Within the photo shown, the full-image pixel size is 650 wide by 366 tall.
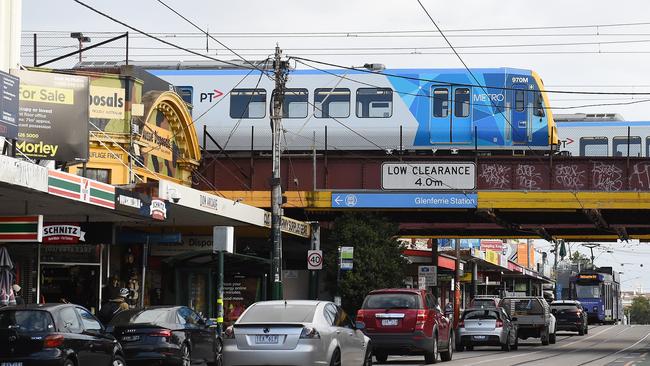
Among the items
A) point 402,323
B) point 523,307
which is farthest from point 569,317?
point 402,323

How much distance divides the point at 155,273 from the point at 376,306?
12608 mm

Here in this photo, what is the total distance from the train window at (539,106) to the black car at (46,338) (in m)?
24.1

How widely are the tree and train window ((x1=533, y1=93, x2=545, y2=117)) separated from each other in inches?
254

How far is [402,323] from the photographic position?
88.3ft

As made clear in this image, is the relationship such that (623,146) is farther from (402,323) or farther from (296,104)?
(402,323)

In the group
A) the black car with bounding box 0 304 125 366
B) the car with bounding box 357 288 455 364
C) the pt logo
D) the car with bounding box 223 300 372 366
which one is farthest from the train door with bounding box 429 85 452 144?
the black car with bounding box 0 304 125 366

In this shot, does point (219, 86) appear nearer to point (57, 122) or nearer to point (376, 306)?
point (57, 122)

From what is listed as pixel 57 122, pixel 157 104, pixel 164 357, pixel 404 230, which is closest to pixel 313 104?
pixel 157 104

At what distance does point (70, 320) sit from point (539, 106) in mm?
24749

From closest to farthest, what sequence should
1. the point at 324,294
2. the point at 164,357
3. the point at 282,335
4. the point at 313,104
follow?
the point at 282,335 → the point at 164,357 → the point at 313,104 → the point at 324,294

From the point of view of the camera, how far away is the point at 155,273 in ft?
125

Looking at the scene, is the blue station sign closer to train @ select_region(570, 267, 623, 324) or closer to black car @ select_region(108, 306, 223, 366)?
black car @ select_region(108, 306, 223, 366)

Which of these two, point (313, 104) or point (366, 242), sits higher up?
point (313, 104)

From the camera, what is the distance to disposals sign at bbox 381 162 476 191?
127 ft
